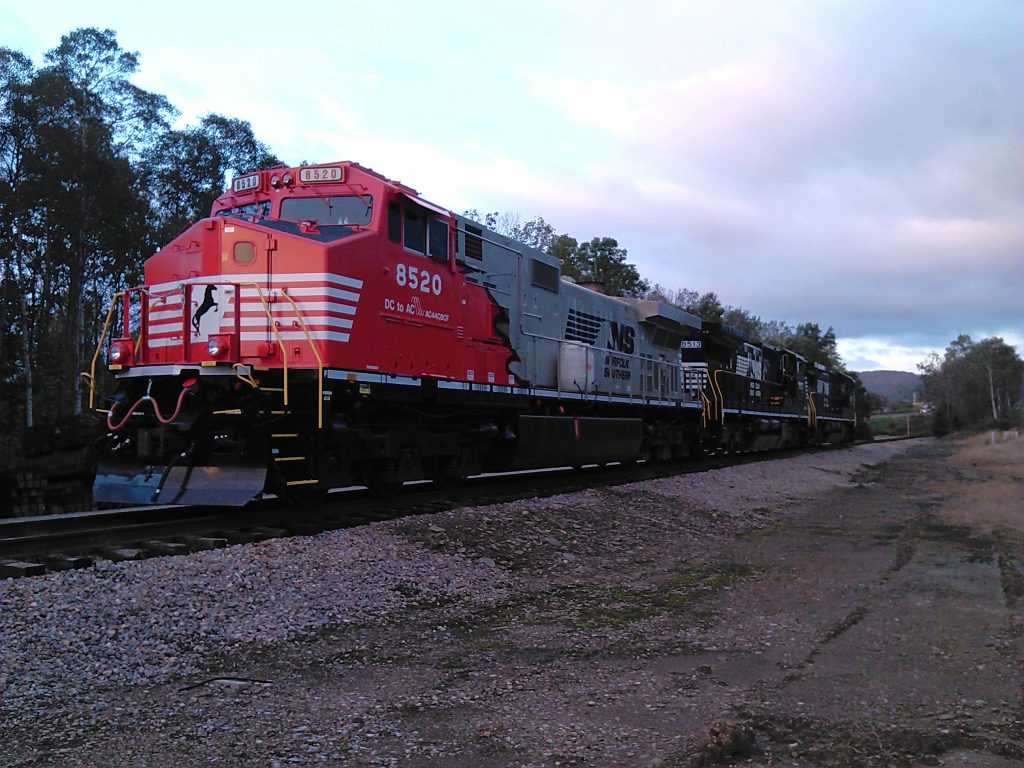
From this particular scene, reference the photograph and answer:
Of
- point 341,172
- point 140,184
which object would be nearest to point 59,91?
point 140,184

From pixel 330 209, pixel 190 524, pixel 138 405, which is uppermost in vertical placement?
pixel 330 209

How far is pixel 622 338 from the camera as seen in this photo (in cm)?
1498

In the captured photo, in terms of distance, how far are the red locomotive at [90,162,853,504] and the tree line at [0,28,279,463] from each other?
16741mm

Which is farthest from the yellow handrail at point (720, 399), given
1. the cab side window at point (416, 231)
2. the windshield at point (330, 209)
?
the windshield at point (330, 209)

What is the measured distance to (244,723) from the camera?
324 cm

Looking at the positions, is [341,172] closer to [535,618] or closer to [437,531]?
[437,531]

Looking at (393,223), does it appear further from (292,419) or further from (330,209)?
(292,419)

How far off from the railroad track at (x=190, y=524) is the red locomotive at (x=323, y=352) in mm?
310

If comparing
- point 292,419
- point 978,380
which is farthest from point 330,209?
point 978,380

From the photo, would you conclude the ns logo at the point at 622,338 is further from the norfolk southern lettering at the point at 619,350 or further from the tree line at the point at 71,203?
the tree line at the point at 71,203

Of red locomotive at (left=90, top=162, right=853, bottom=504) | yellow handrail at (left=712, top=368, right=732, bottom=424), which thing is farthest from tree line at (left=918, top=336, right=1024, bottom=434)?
red locomotive at (left=90, top=162, right=853, bottom=504)

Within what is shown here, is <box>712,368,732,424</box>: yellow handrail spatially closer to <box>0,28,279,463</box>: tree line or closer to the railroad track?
the railroad track

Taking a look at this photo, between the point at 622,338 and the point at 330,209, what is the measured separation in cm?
788

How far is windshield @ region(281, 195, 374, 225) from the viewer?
8227 mm
